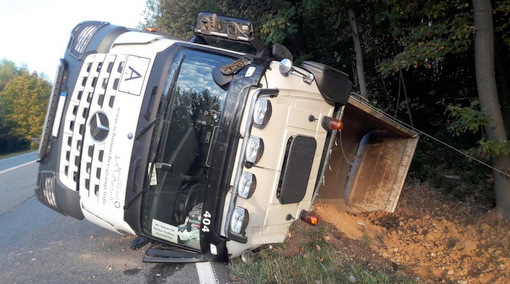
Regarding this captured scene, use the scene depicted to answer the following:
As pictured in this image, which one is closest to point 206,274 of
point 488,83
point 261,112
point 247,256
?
point 247,256

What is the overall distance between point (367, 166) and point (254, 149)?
10.5ft

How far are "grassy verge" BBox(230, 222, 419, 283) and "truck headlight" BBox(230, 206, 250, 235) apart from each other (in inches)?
28.8

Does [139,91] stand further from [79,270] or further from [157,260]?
[79,270]

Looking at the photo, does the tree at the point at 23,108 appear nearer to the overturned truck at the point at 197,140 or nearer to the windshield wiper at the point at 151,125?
the overturned truck at the point at 197,140

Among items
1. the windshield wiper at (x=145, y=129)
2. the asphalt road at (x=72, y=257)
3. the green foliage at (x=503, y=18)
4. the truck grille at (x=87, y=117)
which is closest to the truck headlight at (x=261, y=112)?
the windshield wiper at (x=145, y=129)

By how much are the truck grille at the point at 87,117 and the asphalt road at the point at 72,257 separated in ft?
3.35

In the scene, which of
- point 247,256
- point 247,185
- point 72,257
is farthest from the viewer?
point 72,257

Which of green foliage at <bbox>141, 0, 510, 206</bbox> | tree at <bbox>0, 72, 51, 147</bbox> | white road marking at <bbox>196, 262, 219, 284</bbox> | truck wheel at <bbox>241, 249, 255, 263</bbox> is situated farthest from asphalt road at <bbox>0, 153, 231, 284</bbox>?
tree at <bbox>0, 72, 51, 147</bbox>

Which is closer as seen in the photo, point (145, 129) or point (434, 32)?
point (145, 129)

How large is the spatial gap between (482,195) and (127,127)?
5.34 m

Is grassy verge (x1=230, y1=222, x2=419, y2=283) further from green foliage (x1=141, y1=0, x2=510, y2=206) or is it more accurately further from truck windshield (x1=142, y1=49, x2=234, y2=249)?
green foliage (x1=141, y1=0, x2=510, y2=206)

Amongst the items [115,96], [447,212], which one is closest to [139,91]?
[115,96]

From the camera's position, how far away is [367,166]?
590 cm

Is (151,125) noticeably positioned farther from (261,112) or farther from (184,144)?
(261,112)
